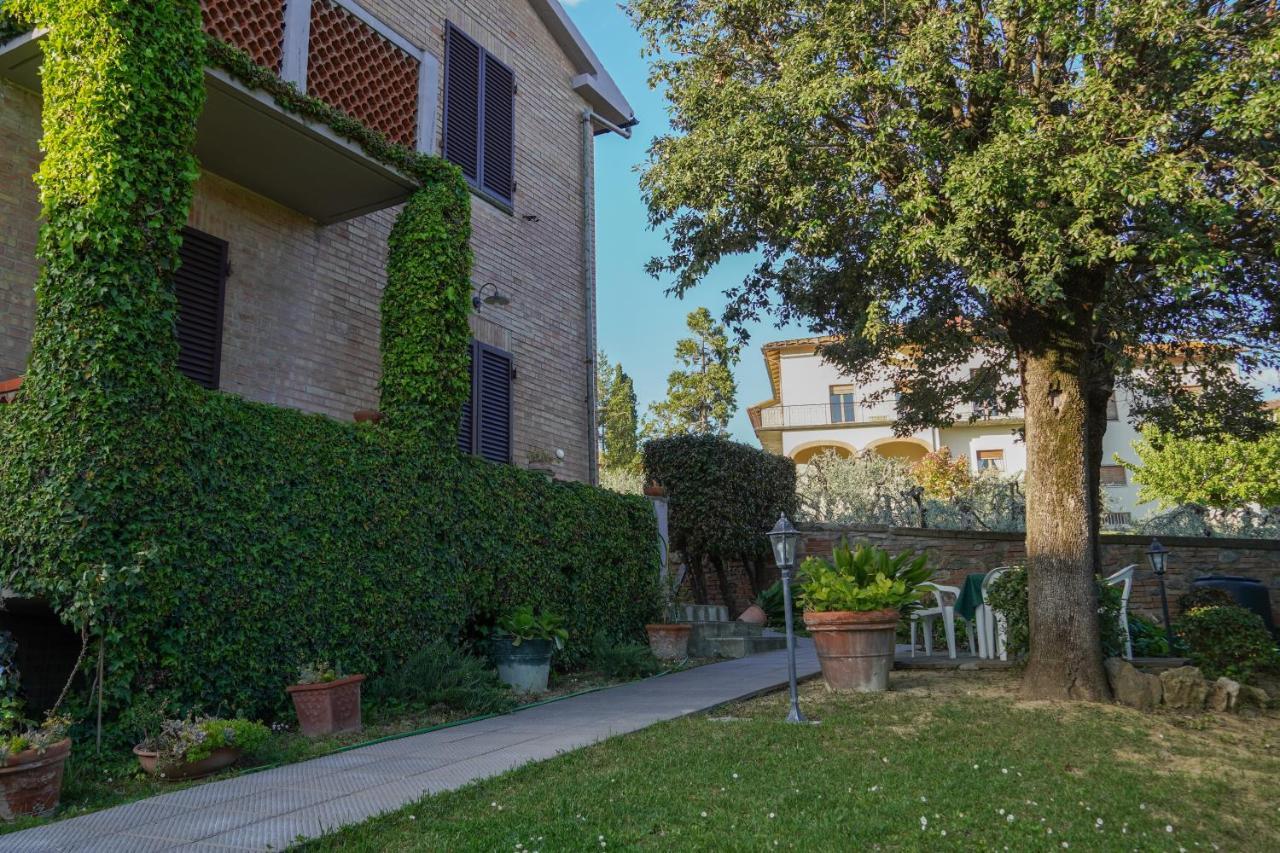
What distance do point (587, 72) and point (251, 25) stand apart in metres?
6.53

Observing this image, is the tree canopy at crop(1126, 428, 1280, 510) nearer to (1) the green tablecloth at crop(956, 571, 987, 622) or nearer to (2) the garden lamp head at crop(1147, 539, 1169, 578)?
(2) the garden lamp head at crop(1147, 539, 1169, 578)

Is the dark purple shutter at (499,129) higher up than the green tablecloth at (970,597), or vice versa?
the dark purple shutter at (499,129)

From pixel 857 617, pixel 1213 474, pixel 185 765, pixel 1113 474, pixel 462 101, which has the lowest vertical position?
pixel 185 765

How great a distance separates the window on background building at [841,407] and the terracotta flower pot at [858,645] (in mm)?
30461

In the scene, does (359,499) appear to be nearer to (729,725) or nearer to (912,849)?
(729,725)

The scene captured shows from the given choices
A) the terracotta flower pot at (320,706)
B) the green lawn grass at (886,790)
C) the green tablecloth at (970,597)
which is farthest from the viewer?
the green tablecloth at (970,597)

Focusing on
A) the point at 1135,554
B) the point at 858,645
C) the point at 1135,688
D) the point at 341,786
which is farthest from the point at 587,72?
the point at 1135,554

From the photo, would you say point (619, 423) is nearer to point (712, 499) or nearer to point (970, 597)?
point (712, 499)

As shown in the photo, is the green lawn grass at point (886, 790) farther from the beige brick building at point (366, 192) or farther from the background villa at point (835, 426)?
the background villa at point (835, 426)

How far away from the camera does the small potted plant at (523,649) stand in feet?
26.7

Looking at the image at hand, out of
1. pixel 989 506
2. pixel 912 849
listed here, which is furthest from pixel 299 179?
pixel 989 506

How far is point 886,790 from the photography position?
4445 millimetres

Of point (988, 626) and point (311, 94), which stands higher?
point (311, 94)

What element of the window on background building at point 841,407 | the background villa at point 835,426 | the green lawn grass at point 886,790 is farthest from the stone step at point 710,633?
the window on background building at point 841,407
